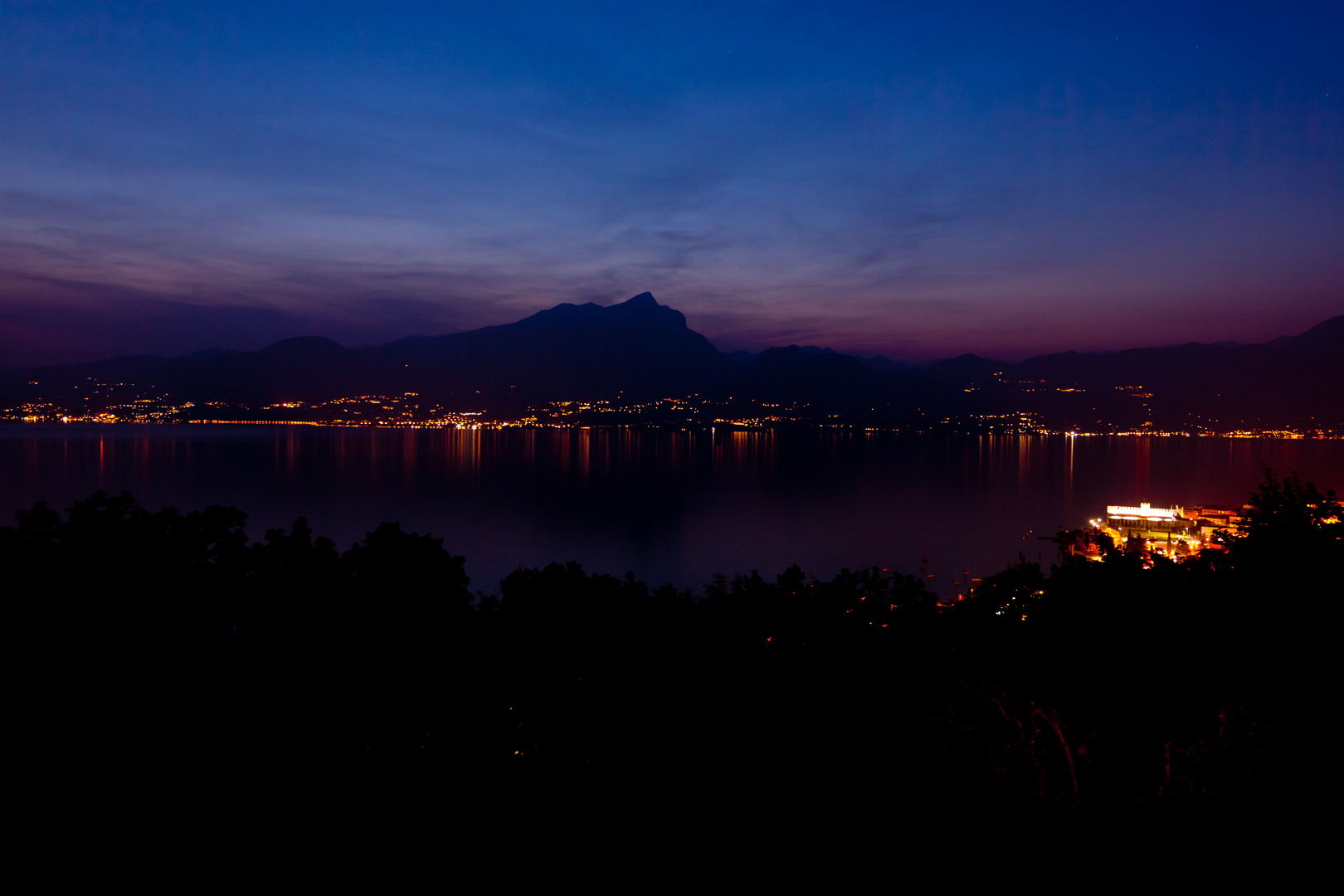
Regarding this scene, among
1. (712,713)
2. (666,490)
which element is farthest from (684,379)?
(712,713)

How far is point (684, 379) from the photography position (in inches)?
6196

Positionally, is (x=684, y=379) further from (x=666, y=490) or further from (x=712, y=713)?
(x=712, y=713)

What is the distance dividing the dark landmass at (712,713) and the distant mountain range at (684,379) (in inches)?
4935

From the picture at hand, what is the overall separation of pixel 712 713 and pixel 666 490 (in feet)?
149

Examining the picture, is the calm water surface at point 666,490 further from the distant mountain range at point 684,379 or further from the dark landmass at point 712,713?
the distant mountain range at point 684,379

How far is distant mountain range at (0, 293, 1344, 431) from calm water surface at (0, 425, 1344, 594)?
133 feet

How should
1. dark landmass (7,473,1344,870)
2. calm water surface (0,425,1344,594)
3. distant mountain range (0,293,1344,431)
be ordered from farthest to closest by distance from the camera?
distant mountain range (0,293,1344,431) < calm water surface (0,425,1344,594) < dark landmass (7,473,1344,870)

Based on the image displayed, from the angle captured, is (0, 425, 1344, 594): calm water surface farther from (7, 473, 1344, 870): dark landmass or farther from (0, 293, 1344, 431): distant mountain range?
(0, 293, 1344, 431): distant mountain range

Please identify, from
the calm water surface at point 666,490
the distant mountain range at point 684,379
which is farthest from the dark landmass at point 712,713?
the distant mountain range at point 684,379

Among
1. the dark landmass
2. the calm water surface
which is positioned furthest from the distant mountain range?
the dark landmass

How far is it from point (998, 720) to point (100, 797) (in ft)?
17.7

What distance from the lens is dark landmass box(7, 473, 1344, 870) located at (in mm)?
4504

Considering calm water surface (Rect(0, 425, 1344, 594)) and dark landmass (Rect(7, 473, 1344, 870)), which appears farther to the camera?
calm water surface (Rect(0, 425, 1344, 594))

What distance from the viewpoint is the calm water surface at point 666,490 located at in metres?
33.6
